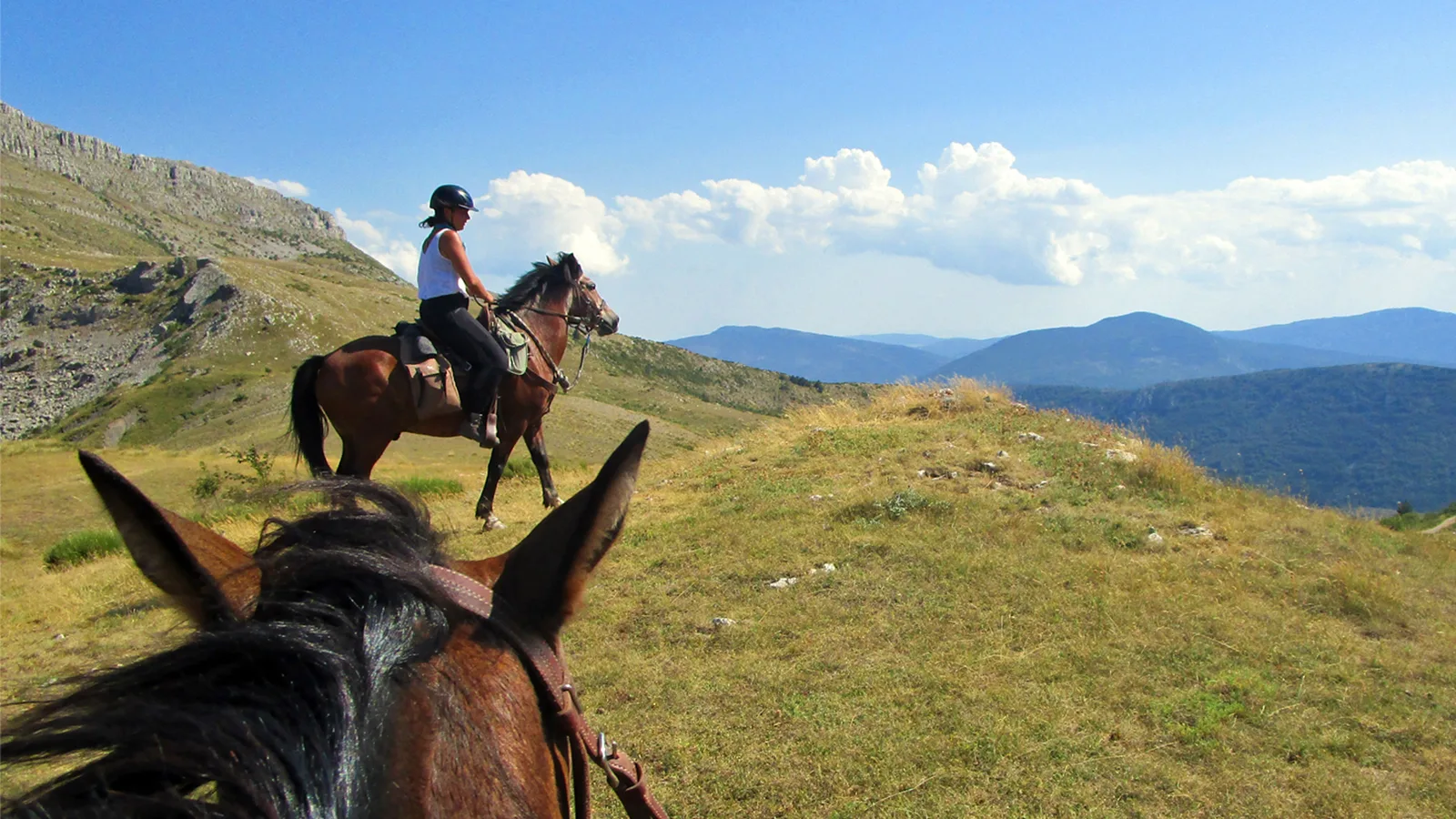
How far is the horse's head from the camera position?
8.17 meters

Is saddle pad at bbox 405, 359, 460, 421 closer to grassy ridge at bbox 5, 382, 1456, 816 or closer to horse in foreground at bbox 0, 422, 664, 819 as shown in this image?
grassy ridge at bbox 5, 382, 1456, 816

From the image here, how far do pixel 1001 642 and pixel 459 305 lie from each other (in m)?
4.98

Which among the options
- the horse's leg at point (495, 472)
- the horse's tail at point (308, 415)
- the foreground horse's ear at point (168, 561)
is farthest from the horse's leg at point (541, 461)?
the foreground horse's ear at point (168, 561)

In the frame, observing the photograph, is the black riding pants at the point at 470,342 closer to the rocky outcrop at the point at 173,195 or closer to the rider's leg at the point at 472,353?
the rider's leg at the point at 472,353

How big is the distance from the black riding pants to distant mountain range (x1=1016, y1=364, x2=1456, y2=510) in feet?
321

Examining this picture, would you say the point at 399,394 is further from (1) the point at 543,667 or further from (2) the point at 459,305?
(1) the point at 543,667

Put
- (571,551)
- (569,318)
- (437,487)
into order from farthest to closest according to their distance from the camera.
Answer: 1. (437,487)
2. (569,318)
3. (571,551)

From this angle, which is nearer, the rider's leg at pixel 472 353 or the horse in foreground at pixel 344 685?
the horse in foreground at pixel 344 685

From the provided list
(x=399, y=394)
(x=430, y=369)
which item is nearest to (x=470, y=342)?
(x=430, y=369)

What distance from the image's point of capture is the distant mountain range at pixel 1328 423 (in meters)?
104

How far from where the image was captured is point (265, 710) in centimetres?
88

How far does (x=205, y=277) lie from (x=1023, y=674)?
79796 mm

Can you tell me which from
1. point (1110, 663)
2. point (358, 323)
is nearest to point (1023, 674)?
point (1110, 663)

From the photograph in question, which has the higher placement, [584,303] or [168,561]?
[584,303]
